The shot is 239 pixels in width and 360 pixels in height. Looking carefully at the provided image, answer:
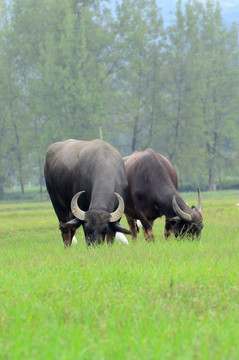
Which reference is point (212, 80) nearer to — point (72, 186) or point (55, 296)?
point (72, 186)

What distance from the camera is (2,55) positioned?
44.4 metres

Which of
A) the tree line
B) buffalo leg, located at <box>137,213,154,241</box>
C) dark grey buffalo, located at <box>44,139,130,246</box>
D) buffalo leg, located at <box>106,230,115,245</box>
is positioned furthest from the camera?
the tree line

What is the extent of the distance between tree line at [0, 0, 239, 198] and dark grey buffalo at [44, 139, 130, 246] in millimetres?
29195

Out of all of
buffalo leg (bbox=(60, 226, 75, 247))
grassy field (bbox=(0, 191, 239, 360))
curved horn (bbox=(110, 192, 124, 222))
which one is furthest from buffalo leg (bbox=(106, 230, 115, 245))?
buffalo leg (bbox=(60, 226, 75, 247))

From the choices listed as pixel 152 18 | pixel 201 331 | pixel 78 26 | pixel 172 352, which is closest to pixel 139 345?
pixel 172 352

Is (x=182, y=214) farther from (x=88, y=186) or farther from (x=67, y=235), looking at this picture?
(x=67, y=235)

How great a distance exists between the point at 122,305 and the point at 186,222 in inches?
216

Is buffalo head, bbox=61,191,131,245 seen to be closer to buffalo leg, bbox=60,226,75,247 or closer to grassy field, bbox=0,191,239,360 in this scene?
grassy field, bbox=0,191,239,360

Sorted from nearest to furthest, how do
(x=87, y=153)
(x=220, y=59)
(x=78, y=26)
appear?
(x=87, y=153), (x=78, y=26), (x=220, y=59)

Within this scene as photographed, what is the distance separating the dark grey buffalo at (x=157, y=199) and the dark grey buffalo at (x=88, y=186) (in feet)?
2.46

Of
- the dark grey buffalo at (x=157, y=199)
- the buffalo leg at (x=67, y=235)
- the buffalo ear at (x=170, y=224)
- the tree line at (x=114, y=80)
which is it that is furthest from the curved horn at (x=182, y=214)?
the tree line at (x=114, y=80)

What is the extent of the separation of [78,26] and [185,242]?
36380mm

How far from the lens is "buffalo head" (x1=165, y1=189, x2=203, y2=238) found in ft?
34.3

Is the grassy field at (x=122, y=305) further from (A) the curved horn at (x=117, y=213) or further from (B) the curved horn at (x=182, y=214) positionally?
(B) the curved horn at (x=182, y=214)
